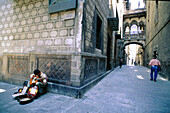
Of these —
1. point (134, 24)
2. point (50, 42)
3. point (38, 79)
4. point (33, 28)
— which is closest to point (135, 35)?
point (134, 24)

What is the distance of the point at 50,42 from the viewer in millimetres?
4055

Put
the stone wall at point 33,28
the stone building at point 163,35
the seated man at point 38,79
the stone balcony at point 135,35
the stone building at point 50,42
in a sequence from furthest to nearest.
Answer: the stone balcony at point 135,35 < the stone building at point 163,35 < the stone wall at point 33,28 < the stone building at point 50,42 < the seated man at point 38,79

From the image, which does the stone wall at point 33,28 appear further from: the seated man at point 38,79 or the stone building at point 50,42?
the seated man at point 38,79

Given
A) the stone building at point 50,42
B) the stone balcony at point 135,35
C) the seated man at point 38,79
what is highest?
the stone balcony at point 135,35

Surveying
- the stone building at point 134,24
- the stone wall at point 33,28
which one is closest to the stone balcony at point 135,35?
the stone building at point 134,24

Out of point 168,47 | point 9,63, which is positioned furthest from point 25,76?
point 168,47

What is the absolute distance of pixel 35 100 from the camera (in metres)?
3.08

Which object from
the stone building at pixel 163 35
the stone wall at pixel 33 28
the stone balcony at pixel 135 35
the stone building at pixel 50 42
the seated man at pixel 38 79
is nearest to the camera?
the seated man at pixel 38 79

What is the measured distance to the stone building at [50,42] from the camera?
3539 mm

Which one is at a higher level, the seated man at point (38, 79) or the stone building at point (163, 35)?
the stone building at point (163, 35)

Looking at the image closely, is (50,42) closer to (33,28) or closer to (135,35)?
(33,28)

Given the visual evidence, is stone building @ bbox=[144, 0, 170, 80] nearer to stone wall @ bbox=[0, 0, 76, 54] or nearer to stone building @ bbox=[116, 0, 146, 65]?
stone wall @ bbox=[0, 0, 76, 54]

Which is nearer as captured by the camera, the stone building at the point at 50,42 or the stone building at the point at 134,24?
the stone building at the point at 50,42

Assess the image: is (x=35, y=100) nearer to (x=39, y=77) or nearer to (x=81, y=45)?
(x=39, y=77)
